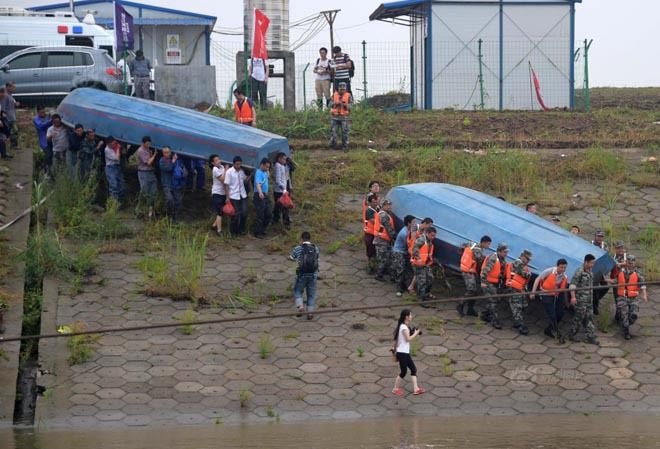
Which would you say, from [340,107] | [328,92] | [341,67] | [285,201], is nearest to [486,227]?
[285,201]

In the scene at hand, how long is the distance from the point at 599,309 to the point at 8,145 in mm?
11063

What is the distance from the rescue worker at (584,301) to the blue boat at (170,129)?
556 centimetres

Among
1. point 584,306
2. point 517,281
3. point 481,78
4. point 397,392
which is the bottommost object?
point 397,392

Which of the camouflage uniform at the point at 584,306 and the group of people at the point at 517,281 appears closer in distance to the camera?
the camouflage uniform at the point at 584,306

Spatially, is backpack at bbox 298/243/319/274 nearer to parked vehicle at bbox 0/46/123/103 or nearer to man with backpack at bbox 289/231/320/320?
man with backpack at bbox 289/231/320/320

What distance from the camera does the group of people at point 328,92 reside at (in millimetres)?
21469

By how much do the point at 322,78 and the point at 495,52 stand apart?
173 inches

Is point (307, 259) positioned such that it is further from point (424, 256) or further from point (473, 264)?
point (473, 264)

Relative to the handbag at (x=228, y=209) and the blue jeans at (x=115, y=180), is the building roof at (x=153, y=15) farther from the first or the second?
the handbag at (x=228, y=209)

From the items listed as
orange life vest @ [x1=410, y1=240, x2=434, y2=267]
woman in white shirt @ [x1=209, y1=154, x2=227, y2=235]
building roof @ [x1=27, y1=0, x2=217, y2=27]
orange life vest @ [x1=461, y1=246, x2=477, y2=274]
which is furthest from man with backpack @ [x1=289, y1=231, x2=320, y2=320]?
building roof @ [x1=27, y1=0, x2=217, y2=27]

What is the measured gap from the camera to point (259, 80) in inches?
992

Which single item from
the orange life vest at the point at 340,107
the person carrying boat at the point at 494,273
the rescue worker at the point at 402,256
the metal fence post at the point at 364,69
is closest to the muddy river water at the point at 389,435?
the person carrying boat at the point at 494,273

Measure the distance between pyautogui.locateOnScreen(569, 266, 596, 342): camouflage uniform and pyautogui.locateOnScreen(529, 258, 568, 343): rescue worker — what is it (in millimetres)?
170

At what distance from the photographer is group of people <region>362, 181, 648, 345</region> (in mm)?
15500
